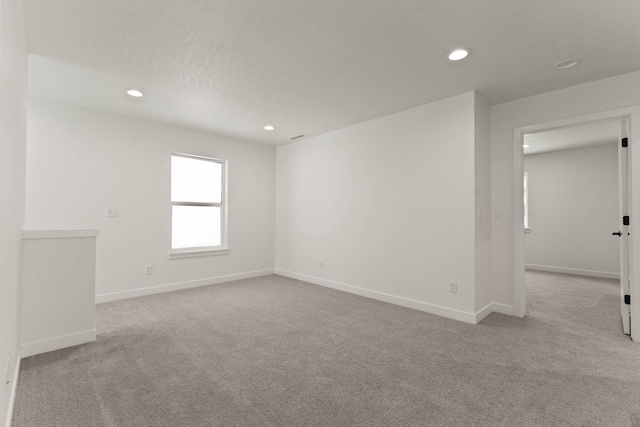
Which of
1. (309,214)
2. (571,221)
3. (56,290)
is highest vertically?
(309,214)

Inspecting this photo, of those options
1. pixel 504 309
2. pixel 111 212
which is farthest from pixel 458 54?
pixel 111 212

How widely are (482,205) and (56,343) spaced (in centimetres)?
422

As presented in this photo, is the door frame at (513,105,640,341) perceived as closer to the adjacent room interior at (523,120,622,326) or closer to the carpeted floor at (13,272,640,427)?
the carpeted floor at (13,272,640,427)

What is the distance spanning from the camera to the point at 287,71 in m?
2.79

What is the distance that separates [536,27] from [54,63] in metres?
3.89

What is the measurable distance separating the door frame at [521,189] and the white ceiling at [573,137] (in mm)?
1285

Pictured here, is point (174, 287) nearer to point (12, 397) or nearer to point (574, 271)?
point (12, 397)

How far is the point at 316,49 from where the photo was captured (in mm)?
2420

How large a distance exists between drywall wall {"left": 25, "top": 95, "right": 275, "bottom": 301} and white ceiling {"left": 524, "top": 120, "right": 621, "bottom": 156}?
4914mm

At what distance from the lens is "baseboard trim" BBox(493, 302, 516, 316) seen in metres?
3.38

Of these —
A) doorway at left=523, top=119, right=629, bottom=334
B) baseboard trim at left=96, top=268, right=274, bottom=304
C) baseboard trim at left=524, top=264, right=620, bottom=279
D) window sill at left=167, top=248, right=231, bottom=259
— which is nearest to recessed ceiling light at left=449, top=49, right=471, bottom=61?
doorway at left=523, top=119, right=629, bottom=334

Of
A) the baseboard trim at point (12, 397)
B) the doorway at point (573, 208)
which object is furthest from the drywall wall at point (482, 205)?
the baseboard trim at point (12, 397)

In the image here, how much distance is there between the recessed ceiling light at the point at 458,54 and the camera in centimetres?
243

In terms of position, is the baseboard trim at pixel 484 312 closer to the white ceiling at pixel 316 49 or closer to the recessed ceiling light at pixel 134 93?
the white ceiling at pixel 316 49
